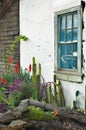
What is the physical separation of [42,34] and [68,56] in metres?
1.34

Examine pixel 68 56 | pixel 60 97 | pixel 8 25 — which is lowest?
pixel 60 97

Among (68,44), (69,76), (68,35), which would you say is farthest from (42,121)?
(68,35)

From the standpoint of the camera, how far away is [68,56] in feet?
26.2

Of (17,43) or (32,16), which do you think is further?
(17,43)

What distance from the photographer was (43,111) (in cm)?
638

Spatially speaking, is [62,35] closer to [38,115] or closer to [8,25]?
[38,115]

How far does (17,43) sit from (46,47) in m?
2.06

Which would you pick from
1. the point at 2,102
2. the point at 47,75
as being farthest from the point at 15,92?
the point at 47,75

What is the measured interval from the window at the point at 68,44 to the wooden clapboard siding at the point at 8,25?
106 inches

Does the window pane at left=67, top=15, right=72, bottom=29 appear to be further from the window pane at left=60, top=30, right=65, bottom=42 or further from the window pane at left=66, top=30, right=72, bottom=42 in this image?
the window pane at left=60, top=30, right=65, bottom=42

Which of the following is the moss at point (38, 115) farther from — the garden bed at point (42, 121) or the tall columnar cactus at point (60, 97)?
the tall columnar cactus at point (60, 97)

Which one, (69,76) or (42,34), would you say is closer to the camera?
(69,76)

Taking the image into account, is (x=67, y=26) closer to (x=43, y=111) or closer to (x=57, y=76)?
(x=57, y=76)

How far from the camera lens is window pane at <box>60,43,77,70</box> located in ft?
25.3
